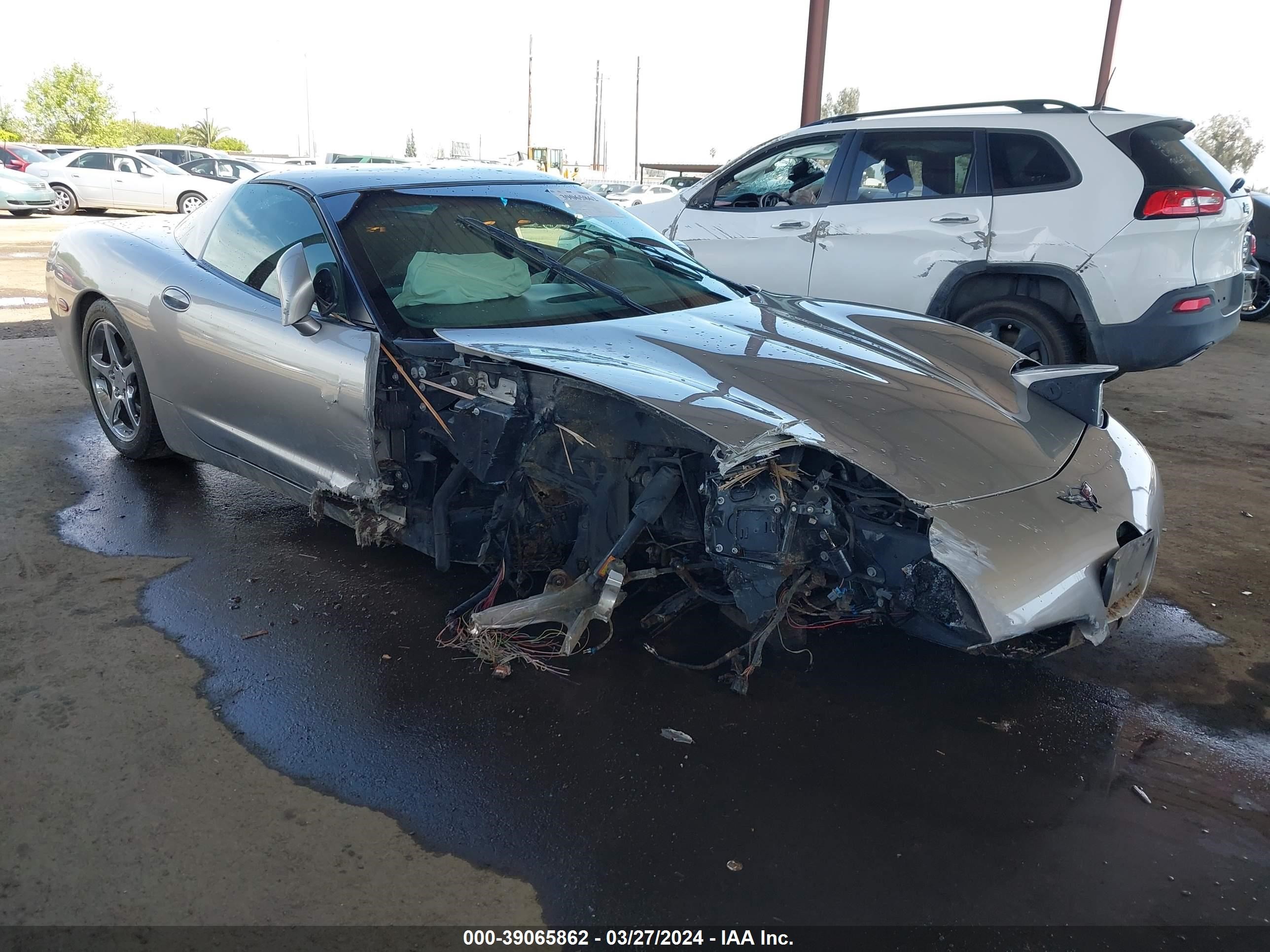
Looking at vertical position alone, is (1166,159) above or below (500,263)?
above

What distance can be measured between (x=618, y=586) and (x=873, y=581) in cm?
75

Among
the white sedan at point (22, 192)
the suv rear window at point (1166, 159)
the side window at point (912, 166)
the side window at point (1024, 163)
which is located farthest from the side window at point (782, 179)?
the white sedan at point (22, 192)

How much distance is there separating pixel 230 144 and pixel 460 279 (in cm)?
7165

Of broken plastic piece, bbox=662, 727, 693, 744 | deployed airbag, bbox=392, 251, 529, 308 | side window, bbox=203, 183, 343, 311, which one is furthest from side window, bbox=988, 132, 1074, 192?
broken plastic piece, bbox=662, 727, 693, 744

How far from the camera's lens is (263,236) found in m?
3.77

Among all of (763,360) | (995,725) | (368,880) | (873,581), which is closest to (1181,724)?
(995,725)

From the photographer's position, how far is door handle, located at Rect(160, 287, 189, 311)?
12.6ft

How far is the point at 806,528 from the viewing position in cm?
259

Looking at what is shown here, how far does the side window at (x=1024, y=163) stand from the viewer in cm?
548

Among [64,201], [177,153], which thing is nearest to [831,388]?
[64,201]

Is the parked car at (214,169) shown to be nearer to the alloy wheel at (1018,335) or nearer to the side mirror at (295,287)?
the alloy wheel at (1018,335)

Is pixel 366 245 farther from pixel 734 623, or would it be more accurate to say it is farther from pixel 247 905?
pixel 247 905

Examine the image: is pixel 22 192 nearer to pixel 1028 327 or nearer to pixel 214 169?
pixel 214 169

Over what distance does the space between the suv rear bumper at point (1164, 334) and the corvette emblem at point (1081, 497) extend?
9.80 feet
